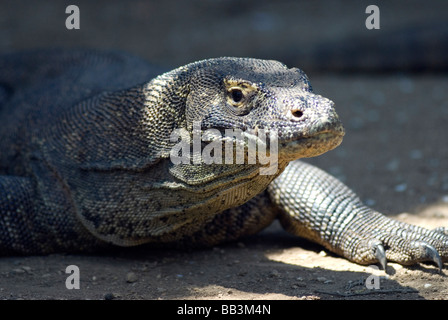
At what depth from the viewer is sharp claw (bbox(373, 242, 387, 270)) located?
4473 millimetres

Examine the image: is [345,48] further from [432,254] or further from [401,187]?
[432,254]

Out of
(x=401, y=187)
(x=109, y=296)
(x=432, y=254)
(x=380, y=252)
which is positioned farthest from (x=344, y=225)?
(x=109, y=296)

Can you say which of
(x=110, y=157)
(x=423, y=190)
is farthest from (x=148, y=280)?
(x=423, y=190)

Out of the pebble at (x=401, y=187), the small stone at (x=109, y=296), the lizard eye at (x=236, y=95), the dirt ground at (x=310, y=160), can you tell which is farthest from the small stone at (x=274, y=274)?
the pebble at (x=401, y=187)

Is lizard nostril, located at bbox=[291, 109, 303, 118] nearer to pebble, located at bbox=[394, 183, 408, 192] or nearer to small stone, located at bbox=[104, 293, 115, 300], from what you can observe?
small stone, located at bbox=[104, 293, 115, 300]

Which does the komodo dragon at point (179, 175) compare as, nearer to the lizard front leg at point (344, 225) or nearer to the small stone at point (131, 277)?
the lizard front leg at point (344, 225)

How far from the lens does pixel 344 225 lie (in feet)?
15.8

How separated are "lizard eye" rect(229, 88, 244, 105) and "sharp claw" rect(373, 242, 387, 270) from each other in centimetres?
161

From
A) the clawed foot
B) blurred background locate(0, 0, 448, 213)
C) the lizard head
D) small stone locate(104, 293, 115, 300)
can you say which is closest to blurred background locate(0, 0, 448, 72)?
blurred background locate(0, 0, 448, 213)

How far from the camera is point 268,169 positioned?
3.76 m

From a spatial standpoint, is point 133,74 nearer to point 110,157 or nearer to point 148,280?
point 110,157

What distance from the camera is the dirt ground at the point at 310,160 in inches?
165

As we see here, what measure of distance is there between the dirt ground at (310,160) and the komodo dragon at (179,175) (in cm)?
20

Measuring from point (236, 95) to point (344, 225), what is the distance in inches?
62.5
